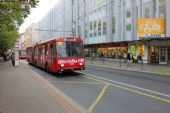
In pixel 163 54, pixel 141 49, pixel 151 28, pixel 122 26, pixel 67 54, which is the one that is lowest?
pixel 163 54

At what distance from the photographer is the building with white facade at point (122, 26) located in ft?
125

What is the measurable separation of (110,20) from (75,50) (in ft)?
104

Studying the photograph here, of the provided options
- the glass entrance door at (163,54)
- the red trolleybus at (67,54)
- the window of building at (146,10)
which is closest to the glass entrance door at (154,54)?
the glass entrance door at (163,54)

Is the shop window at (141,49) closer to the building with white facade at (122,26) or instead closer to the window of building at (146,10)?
the building with white facade at (122,26)

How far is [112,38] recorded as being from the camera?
54.8 meters

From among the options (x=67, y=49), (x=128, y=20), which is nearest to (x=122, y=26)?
(x=128, y=20)

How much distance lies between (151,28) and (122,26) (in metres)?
12.9

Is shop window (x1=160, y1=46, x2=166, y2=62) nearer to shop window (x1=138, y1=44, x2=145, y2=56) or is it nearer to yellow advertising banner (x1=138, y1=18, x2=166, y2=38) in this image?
yellow advertising banner (x1=138, y1=18, x2=166, y2=38)

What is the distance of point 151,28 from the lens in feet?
124

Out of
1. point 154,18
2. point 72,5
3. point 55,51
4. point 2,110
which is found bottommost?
point 2,110

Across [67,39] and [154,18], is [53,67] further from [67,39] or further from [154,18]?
[154,18]

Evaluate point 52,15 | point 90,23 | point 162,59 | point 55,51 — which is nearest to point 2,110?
point 55,51

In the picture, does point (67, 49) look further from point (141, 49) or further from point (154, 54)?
point (141, 49)

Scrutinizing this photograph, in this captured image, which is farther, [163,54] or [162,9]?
[163,54]
